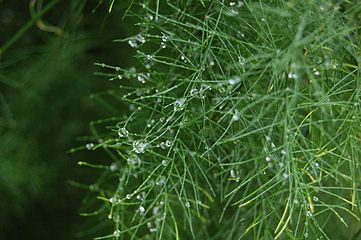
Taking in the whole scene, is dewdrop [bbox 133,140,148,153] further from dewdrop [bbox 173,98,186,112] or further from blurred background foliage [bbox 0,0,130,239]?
blurred background foliage [bbox 0,0,130,239]

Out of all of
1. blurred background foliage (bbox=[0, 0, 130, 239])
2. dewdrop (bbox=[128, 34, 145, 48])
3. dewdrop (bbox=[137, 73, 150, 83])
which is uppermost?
dewdrop (bbox=[128, 34, 145, 48])

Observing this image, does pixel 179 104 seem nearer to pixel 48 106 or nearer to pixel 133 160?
pixel 133 160

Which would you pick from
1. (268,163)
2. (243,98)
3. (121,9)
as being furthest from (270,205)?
(121,9)

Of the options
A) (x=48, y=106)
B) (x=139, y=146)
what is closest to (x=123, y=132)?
(x=139, y=146)

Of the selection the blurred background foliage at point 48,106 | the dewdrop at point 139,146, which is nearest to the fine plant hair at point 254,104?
the dewdrop at point 139,146

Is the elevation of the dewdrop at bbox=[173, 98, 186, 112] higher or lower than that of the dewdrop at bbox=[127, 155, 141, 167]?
higher

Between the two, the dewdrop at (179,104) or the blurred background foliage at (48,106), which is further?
the blurred background foliage at (48,106)

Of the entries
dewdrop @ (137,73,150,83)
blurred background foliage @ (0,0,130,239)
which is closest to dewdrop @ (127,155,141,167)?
dewdrop @ (137,73,150,83)

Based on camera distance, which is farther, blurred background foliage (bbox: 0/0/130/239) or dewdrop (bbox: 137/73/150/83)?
blurred background foliage (bbox: 0/0/130/239)

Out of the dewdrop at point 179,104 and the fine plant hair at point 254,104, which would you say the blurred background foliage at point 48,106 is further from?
the dewdrop at point 179,104
